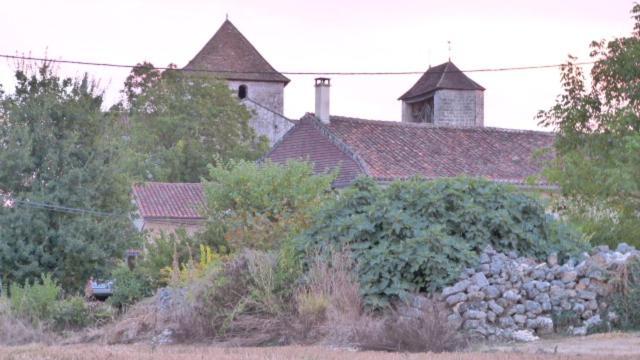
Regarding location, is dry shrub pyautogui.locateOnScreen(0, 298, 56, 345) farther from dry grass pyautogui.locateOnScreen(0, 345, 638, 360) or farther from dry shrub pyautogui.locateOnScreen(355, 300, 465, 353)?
dry shrub pyautogui.locateOnScreen(355, 300, 465, 353)

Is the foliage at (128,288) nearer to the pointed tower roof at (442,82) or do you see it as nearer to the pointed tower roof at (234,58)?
the pointed tower roof at (442,82)

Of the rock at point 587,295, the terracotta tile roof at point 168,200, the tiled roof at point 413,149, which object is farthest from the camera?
the terracotta tile roof at point 168,200

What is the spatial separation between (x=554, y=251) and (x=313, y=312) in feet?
13.6

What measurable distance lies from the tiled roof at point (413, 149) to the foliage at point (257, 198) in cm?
1441

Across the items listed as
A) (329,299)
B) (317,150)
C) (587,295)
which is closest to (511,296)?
(587,295)

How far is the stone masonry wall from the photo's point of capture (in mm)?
71250

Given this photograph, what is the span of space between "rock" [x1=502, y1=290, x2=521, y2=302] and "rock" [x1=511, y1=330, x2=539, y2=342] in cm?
55

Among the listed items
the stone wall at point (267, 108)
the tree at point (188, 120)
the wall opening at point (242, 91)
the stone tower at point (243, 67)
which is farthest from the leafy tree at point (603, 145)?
the wall opening at point (242, 91)

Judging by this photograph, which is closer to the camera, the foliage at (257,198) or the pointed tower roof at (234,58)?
the foliage at (257,198)

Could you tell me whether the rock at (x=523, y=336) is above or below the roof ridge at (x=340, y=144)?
below

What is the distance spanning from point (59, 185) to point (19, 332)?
20.8 ft

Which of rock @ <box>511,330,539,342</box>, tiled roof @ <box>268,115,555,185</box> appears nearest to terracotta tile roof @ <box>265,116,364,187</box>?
tiled roof @ <box>268,115,555,185</box>

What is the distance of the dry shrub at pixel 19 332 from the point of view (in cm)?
1844

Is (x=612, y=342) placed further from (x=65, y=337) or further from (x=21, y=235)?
(x=21, y=235)
